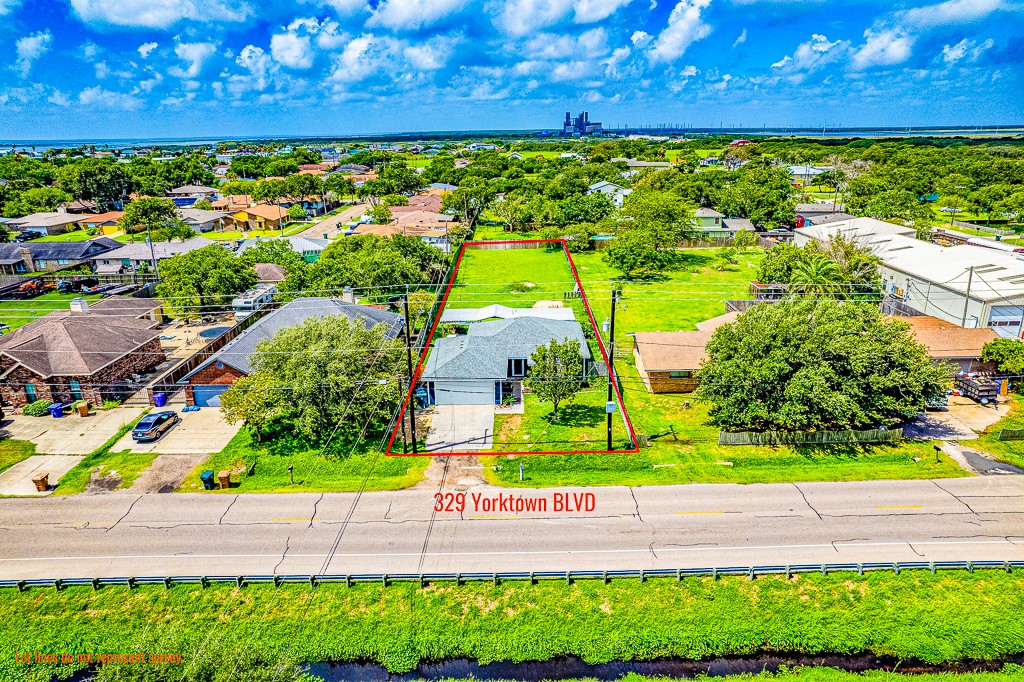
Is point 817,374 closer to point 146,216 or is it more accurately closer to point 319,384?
point 319,384

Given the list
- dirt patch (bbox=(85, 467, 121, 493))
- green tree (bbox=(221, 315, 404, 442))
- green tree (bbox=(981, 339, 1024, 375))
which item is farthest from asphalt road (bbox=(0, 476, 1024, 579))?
green tree (bbox=(981, 339, 1024, 375))

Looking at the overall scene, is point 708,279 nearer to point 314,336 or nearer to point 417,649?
point 314,336

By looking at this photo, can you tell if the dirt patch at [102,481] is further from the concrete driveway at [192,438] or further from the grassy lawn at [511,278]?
the grassy lawn at [511,278]

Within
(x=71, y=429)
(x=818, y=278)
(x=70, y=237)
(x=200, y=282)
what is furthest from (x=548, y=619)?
(x=70, y=237)

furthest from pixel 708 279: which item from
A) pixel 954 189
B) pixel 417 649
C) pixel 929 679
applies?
pixel 954 189

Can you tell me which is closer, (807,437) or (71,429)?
(807,437)
